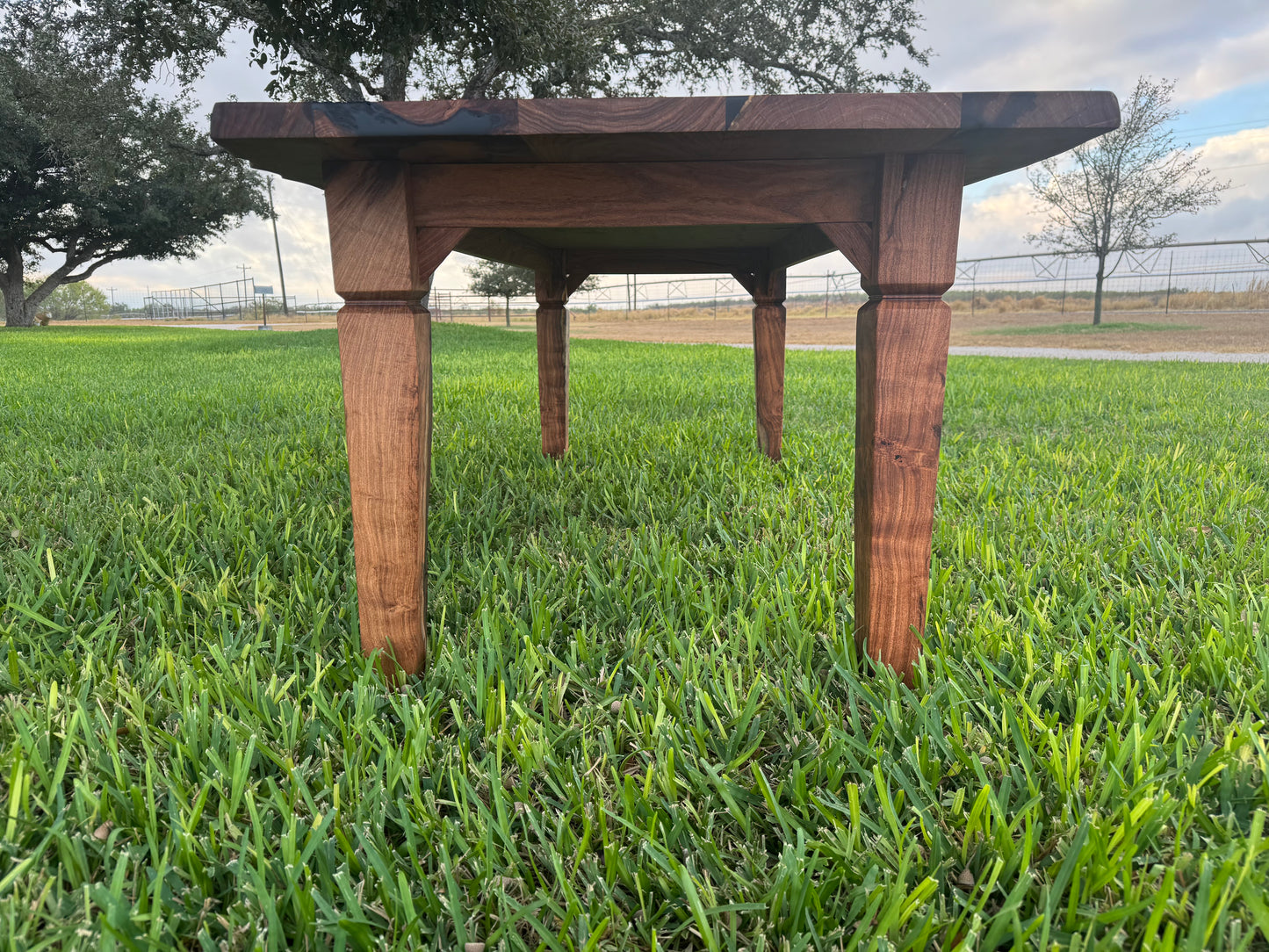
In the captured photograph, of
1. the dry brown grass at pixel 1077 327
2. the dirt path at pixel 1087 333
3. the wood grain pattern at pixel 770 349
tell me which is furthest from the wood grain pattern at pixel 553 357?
the dirt path at pixel 1087 333

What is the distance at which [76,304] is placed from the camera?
189 feet

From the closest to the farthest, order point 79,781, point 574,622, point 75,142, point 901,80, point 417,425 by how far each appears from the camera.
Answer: point 79,781 < point 417,425 < point 574,622 < point 75,142 < point 901,80

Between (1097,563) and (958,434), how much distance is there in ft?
5.62

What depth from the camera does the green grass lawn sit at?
2.44ft

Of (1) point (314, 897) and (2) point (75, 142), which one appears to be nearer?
(1) point (314, 897)

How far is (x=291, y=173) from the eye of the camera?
114cm

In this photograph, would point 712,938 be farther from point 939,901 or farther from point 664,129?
point 664,129

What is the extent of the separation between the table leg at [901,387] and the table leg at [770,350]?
1455mm

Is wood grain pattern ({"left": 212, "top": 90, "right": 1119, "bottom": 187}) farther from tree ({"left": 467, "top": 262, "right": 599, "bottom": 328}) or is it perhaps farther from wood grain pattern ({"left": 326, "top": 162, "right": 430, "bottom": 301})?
tree ({"left": 467, "top": 262, "right": 599, "bottom": 328})

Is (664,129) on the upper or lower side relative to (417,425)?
upper

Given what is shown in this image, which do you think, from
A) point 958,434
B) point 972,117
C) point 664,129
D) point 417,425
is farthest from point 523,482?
point 958,434

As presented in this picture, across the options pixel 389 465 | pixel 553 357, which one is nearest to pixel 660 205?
pixel 389 465

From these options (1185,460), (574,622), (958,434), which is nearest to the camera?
(574,622)

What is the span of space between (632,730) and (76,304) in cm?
7306
